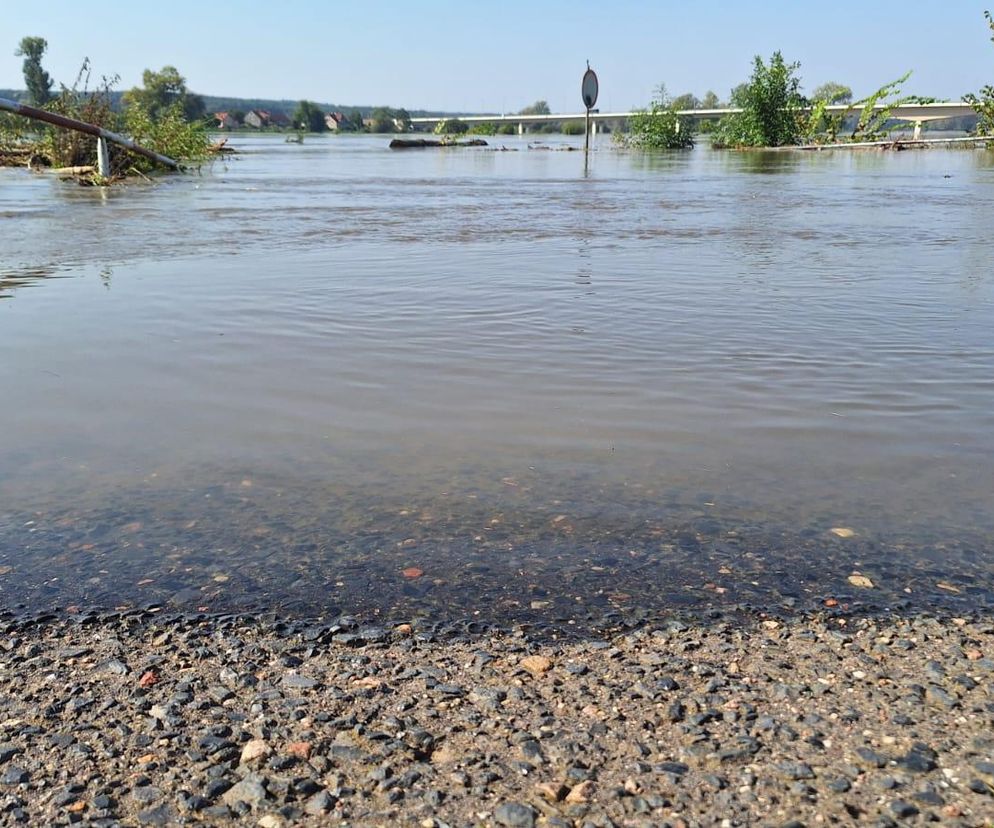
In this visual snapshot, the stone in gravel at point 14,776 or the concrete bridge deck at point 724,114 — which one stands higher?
the concrete bridge deck at point 724,114

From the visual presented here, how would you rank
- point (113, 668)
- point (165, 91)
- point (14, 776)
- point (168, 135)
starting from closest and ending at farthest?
point (14, 776) < point (113, 668) < point (168, 135) < point (165, 91)

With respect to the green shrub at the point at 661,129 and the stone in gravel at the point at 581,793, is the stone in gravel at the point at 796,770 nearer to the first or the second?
the stone in gravel at the point at 581,793

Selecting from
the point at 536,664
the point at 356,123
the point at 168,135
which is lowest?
the point at 536,664

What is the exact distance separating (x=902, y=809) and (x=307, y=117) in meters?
146

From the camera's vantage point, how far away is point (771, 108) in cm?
5038

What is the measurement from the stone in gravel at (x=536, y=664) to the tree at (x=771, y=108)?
52.0 meters

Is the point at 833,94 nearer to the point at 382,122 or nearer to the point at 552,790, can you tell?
the point at 552,790

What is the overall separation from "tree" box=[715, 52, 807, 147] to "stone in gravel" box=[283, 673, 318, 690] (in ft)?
172

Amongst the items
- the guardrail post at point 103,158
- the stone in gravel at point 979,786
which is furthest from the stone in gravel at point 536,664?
the guardrail post at point 103,158

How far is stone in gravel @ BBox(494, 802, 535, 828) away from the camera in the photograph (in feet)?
6.08

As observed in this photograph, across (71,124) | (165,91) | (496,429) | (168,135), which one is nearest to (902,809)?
(496,429)

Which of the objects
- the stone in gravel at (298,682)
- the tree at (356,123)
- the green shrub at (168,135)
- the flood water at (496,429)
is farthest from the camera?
the tree at (356,123)

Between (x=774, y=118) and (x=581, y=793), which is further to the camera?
(x=774, y=118)

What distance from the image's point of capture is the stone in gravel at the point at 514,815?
6.08 ft
